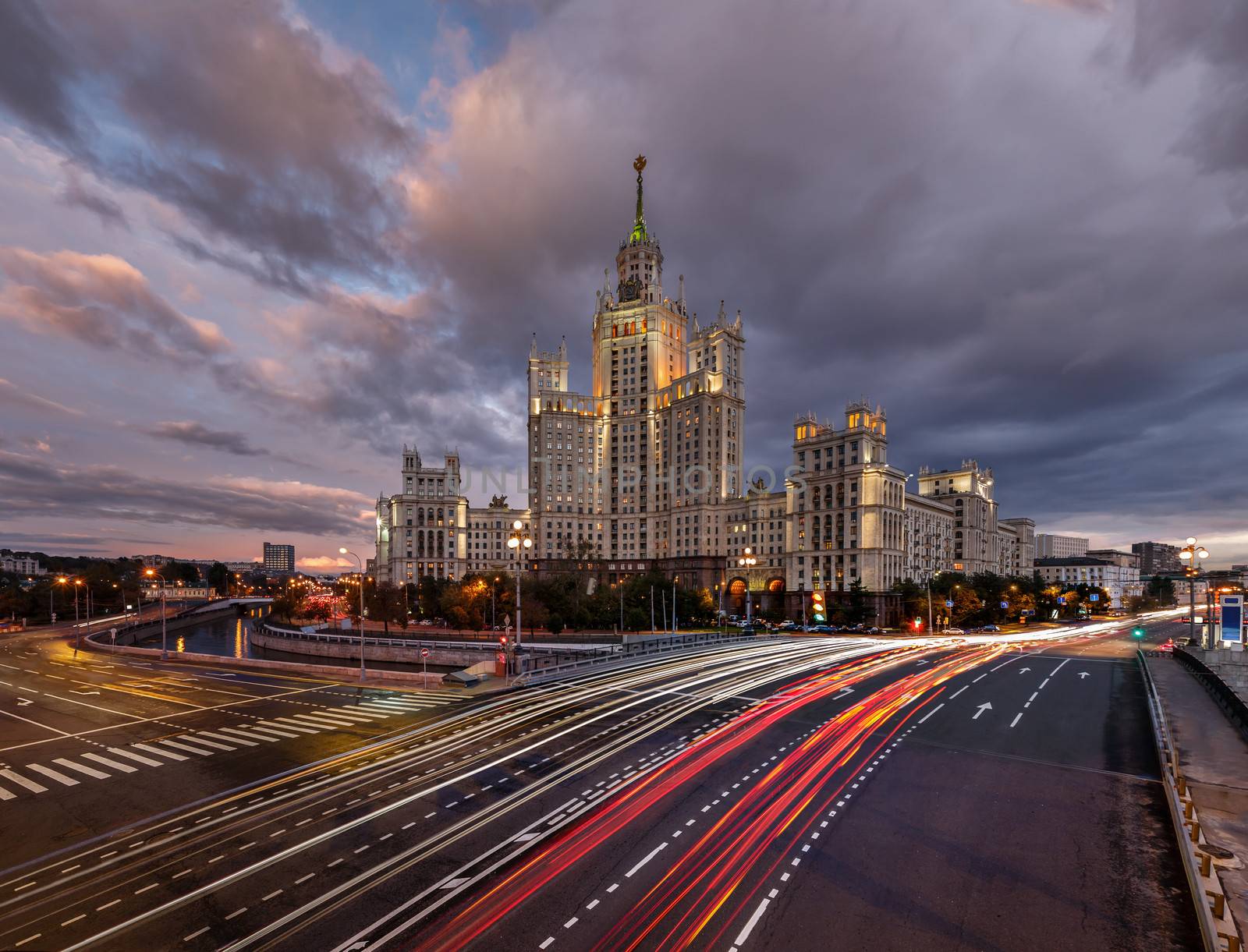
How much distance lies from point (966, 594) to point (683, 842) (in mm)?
92271

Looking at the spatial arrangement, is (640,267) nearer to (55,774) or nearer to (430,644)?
(430,644)

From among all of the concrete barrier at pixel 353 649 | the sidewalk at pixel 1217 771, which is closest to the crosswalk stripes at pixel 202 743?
the concrete barrier at pixel 353 649

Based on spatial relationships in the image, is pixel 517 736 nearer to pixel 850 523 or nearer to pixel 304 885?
pixel 304 885

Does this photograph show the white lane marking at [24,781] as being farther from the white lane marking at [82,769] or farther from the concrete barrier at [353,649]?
the concrete barrier at [353,649]

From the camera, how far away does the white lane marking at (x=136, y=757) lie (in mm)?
22531

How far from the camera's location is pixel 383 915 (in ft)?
38.3

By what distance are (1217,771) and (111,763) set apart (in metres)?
39.3

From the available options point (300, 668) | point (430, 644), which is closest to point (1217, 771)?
point (300, 668)

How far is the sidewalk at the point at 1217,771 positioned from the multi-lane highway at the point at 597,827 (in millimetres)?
1010

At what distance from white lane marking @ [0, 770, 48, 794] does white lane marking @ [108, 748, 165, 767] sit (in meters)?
2.82

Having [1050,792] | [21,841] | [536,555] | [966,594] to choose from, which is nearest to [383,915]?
[21,841]

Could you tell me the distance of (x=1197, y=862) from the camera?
43.5 feet

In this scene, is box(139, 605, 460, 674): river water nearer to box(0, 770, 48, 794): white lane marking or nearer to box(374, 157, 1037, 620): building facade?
box(0, 770, 48, 794): white lane marking

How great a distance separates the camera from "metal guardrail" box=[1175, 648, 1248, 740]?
80.3 feet
